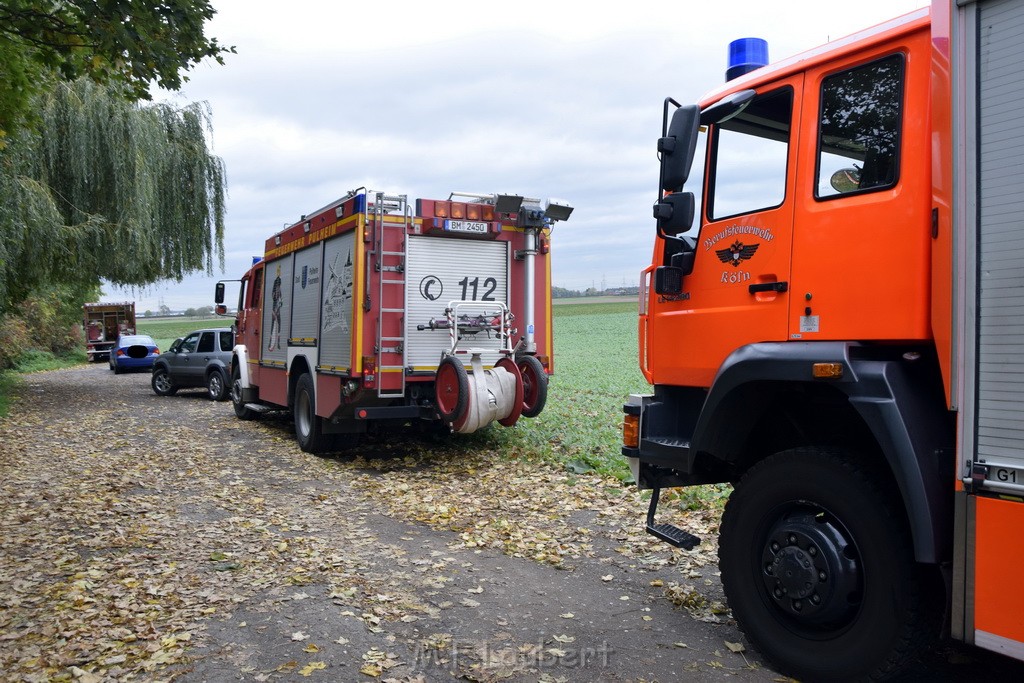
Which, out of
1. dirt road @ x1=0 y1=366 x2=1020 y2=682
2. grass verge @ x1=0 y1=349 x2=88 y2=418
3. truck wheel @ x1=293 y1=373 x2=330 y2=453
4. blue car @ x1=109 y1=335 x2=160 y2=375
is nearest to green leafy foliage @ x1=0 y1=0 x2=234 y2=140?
dirt road @ x1=0 y1=366 x2=1020 y2=682

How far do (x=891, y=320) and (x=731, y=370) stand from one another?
785 millimetres

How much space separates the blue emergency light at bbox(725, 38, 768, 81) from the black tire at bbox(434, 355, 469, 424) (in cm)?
482

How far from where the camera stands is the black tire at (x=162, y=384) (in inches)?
805

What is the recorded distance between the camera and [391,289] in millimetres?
9359

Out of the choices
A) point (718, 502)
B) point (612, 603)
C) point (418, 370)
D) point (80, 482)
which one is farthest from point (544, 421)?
point (612, 603)

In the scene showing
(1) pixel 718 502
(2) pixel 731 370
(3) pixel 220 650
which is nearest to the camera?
(2) pixel 731 370

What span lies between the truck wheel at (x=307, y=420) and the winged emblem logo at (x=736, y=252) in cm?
716

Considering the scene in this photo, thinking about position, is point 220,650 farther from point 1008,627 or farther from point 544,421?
point 544,421

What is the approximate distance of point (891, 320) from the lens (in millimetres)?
3387

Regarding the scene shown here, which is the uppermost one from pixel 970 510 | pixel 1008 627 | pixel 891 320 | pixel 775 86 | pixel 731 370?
pixel 775 86

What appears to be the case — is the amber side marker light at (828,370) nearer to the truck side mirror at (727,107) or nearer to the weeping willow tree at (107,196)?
the truck side mirror at (727,107)

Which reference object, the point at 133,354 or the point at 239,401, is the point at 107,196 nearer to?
the point at 239,401

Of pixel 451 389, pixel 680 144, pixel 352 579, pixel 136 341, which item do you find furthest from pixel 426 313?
pixel 136 341

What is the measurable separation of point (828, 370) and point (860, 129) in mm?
1137
